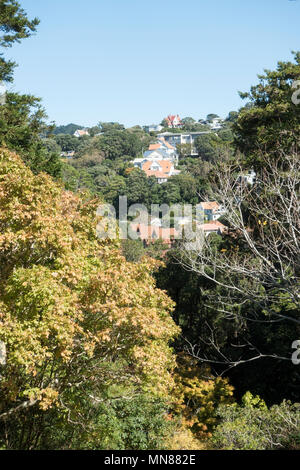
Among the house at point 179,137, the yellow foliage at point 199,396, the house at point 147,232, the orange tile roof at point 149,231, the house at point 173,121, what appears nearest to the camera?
the yellow foliage at point 199,396

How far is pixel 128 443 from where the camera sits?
764cm

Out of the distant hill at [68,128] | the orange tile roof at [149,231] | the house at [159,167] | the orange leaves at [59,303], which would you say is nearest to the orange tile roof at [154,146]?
the house at [159,167]

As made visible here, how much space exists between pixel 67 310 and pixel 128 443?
3.48 m

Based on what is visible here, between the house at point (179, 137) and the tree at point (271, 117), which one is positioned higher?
the house at point (179, 137)

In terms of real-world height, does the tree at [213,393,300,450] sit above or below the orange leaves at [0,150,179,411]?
below

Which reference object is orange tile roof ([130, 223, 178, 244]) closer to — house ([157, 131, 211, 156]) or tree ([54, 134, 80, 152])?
tree ([54, 134, 80, 152])

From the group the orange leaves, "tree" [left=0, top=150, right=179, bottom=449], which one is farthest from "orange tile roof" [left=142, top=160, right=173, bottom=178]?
the orange leaves

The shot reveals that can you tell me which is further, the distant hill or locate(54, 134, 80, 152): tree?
the distant hill

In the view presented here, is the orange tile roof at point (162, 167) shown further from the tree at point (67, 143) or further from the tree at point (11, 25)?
the tree at point (11, 25)

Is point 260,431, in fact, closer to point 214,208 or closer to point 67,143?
point 214,208

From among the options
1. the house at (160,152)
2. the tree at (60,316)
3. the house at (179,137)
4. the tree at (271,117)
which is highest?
the house at (179,137)

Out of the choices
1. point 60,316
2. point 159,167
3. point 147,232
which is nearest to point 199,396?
point 60,316
